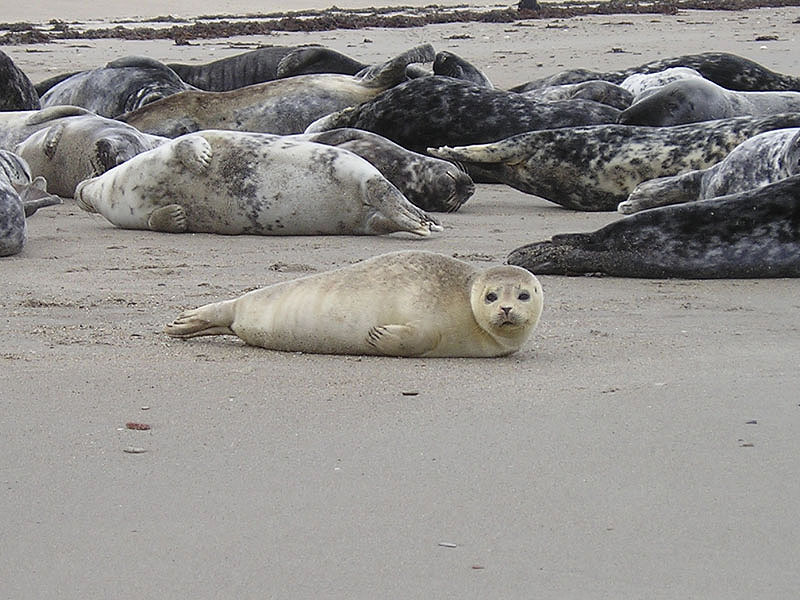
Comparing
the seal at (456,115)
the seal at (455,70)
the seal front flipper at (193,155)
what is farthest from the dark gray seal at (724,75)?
the seal front flipper at (193,155)

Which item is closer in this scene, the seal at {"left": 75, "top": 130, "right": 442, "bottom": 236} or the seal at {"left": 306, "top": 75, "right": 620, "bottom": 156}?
the seal at {"left": 75, "top": 130, "right": 442, "bottom": 236}

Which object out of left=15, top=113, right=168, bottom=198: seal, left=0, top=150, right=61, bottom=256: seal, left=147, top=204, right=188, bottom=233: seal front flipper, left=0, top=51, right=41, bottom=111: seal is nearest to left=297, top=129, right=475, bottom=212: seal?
left=147, top=204, right=188, bottom=233: seal front flipper

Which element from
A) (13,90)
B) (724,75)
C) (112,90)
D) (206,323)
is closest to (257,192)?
(206,323)

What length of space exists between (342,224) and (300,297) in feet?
7.77

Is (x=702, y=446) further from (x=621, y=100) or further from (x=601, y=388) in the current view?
(x=621, y=100)

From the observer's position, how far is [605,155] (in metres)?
6.94

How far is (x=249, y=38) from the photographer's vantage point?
62.2ft

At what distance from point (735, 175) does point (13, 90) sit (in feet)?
16.9

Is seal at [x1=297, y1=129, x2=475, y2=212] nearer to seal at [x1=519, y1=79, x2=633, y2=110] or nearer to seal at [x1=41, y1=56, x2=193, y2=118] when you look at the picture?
seal at [x1=519, y1=79, x2=633, y2=110]

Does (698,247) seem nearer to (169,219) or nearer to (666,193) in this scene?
(666,193)

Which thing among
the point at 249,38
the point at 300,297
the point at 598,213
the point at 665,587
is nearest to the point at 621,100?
the point at 598,213

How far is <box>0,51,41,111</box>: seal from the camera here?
9.13 m

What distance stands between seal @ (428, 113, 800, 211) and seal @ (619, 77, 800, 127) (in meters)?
0.41

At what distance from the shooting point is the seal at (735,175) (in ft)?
19.3
